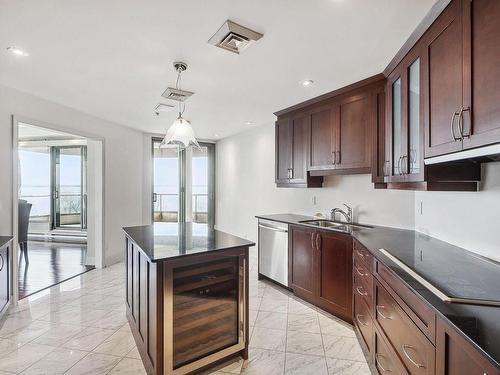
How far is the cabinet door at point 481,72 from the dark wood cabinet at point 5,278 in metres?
3.79

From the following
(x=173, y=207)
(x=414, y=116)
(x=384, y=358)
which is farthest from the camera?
(x=173, y=207)

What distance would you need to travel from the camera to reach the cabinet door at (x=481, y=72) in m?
1.21

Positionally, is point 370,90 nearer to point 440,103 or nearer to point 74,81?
point 440,103

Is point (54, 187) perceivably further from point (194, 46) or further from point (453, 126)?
point (453, 126)

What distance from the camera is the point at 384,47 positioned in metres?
2.13

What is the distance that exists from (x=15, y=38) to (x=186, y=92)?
1.37m

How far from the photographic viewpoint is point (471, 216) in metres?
1.90

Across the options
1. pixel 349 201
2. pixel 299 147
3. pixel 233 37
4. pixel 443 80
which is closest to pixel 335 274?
pixel 349 201

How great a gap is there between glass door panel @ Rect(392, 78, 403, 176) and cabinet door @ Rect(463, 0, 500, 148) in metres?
0.91

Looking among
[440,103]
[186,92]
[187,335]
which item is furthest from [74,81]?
[440,103]

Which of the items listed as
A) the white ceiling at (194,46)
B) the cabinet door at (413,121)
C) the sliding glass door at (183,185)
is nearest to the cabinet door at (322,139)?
the white ceiling at (194,46)

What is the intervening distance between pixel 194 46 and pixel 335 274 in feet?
8.25

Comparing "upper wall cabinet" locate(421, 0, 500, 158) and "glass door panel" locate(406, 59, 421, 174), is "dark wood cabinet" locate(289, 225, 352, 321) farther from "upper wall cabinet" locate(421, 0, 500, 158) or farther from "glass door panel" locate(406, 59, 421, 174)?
"upper wall cabinet" locate(421, 0, 500, 158)

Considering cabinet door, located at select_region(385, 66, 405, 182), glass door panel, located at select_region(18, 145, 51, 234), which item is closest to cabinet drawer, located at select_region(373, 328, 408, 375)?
cabinet door, located at select_region(385, 66, 405, 182)
